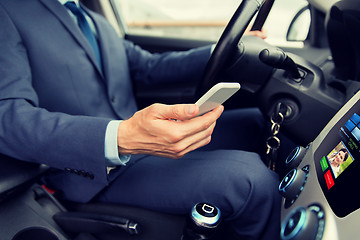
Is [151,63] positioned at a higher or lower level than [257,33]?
lower

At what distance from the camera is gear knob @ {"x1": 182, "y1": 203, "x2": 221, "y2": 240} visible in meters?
0.55

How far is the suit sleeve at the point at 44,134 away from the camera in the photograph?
607mm

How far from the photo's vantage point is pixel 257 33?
93cm

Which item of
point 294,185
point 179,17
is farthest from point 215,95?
point 179,17

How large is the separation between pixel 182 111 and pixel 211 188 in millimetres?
240

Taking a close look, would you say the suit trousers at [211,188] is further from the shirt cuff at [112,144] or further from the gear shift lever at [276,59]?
the gear shift lever at [276,59]

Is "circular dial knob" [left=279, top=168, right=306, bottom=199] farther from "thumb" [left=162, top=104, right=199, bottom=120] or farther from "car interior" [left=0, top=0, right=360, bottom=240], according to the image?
"thumb" [left=162, top=104, right=199, bottom=120]

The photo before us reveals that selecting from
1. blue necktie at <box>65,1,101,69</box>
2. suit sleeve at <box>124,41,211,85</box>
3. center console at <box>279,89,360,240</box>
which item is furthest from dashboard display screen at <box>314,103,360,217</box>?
blue necktie at <box>65,1,101,69</box>

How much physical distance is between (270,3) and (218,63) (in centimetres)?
27

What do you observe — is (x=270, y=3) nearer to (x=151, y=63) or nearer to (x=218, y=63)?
(x=218, y=63)

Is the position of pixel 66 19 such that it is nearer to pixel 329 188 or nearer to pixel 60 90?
pixel 60 90

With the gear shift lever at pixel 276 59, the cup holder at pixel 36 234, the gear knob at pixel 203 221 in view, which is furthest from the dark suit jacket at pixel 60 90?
the gear shift lever at pixel 276 59

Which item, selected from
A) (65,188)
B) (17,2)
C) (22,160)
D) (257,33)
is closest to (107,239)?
(65,188)

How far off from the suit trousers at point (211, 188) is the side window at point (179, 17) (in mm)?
1034
